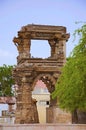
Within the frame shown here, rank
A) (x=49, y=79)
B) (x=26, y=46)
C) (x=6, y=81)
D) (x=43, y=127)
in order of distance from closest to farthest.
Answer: (x=43, y=127)
(x=49, y=79)
(x=26, y=46)
(x=6, y=81)

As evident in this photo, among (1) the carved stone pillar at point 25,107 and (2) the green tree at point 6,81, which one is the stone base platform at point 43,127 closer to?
(1) the carved stone pillar at point 25,107

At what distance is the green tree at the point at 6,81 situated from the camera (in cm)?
7862

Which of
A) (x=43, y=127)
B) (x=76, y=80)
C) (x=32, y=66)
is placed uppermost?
(x=32, y=66)

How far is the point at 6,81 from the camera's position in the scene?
259 ft

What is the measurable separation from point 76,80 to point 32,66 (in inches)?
597

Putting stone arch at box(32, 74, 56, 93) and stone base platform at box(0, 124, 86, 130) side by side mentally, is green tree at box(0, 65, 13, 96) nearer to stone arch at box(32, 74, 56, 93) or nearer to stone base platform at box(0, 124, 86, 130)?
stone arch at box(32, 74, 56, 93)

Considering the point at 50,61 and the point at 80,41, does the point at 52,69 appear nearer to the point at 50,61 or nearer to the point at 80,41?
the point at 50,61

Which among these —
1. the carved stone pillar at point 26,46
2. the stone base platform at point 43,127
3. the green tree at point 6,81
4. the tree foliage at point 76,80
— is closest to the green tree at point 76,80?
the tree foliage at point 76,80

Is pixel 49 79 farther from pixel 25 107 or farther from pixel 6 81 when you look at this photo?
pixel 6 81

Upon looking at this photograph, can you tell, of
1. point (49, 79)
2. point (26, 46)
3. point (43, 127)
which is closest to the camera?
point (43, 127)

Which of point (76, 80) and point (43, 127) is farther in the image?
point (76, 80)

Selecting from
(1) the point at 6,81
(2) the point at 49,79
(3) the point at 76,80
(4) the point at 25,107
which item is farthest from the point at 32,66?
(1) the point at 6,81

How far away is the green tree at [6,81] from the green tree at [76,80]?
5164 cm

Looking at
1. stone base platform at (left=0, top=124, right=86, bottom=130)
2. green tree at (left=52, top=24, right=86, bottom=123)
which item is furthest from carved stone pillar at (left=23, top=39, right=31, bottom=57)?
stone base platform at (left=0, top=124, right=86, bottom=130)
